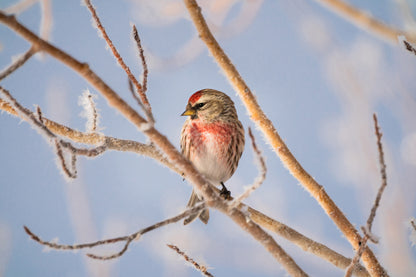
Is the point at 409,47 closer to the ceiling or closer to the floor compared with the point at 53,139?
closer to the ceiling

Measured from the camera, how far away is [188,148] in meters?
2.41

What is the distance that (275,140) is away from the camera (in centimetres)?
164

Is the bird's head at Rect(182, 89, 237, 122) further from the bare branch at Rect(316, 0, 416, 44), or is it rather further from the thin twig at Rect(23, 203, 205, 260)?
the thin twig at Rect(23, 203, 205, 260)

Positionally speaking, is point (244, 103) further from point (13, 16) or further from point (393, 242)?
point (393, 242)

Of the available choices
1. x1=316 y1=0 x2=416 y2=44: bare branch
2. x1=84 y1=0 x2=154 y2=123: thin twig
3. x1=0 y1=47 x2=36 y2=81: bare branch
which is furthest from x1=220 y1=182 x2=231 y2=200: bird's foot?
x1=0 y1=47 x2=36 y2=81: bare branch

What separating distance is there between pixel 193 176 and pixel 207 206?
0.11 meters

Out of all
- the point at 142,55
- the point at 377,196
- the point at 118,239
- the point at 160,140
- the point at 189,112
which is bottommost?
the point at 118,239

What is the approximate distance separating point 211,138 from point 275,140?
783 millimetres

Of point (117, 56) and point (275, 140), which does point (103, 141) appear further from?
point (275, 140)

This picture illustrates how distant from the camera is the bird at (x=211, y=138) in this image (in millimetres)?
2359

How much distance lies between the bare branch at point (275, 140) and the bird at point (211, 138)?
755mm

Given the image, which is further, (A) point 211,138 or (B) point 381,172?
(A) point 211,138

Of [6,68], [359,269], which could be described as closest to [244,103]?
[359,269]

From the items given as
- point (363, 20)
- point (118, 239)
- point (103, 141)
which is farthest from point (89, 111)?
point (363, 20)
